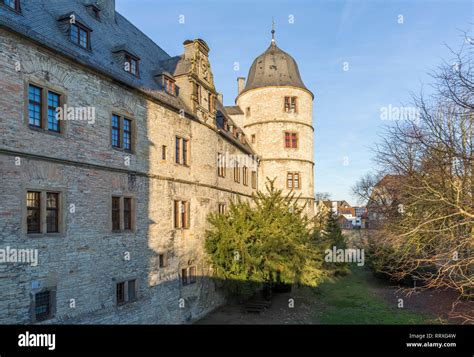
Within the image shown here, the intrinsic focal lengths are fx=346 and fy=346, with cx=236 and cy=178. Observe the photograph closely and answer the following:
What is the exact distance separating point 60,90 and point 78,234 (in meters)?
4.58

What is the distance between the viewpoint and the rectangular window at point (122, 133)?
519 inches

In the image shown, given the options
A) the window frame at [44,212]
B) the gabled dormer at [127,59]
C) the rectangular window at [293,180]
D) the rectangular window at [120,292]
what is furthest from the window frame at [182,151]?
the rectangular window at [293,180]

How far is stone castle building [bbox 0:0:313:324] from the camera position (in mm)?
9516

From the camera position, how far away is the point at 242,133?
1214 inches

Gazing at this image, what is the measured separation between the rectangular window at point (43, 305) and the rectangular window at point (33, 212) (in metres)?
1.85

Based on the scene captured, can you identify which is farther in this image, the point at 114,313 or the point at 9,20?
the point at 114,313

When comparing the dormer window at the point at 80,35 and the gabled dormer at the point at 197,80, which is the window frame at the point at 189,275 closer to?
the gabled dormer at the point at 197,80

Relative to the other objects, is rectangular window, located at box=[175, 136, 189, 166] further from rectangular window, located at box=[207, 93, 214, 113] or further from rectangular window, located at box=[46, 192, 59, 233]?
rectangular window, located at box=[46, 192, 59, 233]

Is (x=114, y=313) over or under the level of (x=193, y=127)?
under

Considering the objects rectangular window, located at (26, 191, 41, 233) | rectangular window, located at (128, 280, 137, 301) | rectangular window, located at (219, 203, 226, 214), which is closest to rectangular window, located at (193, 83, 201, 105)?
rectangular window, located at (219, 203, 226, 214)

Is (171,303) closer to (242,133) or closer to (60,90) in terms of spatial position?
(60,90)

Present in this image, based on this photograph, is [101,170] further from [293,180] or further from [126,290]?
[293,180]
